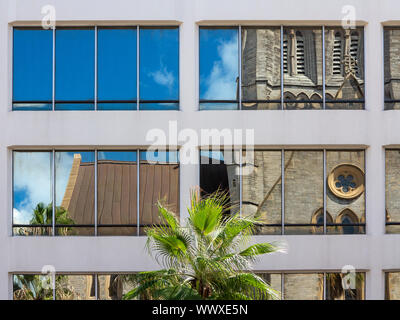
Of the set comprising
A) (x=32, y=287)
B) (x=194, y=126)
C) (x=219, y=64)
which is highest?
(x=219, y=64)

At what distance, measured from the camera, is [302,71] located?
37.9 feet

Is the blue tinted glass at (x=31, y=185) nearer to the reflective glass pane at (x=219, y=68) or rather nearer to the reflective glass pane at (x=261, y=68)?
the reflective glass pane at (x=219, y=68)

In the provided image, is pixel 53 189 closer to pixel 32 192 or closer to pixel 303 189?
pixel 32 192

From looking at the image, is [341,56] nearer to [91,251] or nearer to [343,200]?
[343,200]

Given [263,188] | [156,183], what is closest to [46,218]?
[156,183]

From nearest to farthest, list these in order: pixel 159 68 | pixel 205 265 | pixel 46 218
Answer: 1. pixel 205 265
2. pixel 46 218
3. pixel 159 68

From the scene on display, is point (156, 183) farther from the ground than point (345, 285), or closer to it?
farther from the ground

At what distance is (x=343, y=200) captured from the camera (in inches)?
452

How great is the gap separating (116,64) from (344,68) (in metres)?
5.14
